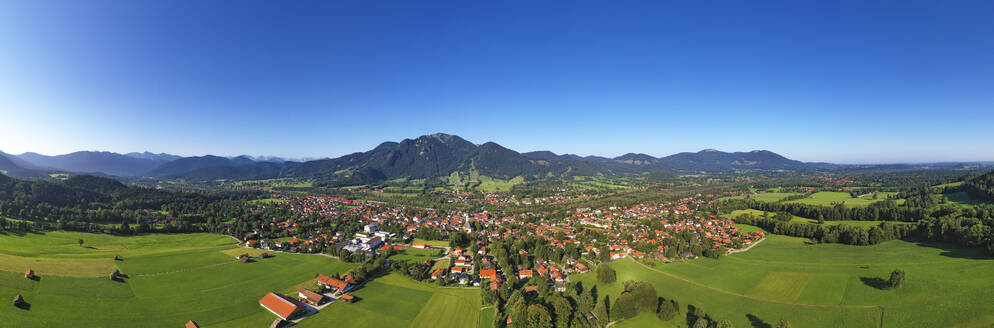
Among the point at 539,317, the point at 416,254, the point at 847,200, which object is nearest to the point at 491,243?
the point at 416,254

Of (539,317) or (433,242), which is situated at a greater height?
(539,317)

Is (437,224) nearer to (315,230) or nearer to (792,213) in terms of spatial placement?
(315,230)

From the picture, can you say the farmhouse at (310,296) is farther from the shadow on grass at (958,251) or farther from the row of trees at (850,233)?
the shadow on grass at (958,251)

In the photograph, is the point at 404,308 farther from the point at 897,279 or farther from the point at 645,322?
the point at 897,279

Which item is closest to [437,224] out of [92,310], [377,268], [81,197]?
[377,268]

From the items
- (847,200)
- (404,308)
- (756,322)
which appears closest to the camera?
(756,322)

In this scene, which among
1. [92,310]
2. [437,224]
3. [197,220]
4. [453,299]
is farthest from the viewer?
[437,224]
